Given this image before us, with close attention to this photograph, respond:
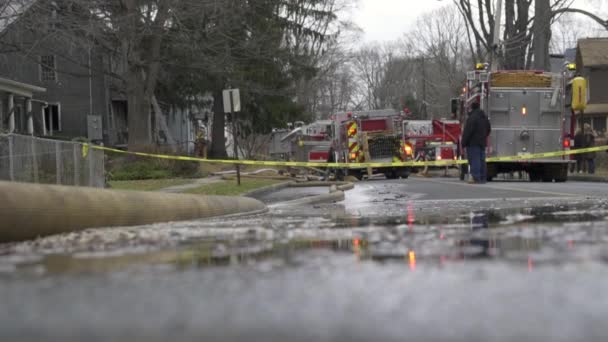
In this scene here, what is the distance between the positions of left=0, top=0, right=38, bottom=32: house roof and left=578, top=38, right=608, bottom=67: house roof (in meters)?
41.8

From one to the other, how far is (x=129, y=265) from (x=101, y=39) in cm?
2178

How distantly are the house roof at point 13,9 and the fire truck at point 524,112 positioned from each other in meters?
12.5

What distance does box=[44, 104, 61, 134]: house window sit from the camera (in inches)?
1757

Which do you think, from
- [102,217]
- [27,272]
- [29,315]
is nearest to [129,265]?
[27,272]

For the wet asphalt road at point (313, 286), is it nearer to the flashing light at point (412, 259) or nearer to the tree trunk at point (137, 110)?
the flashing light at point (412, 259)

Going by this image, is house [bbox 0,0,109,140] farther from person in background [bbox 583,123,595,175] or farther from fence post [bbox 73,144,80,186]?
person in background [bbox 583,123,595,175]

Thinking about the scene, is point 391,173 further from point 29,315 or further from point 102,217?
point 29,315

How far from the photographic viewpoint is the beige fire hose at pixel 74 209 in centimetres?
693

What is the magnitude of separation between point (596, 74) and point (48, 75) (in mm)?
34662

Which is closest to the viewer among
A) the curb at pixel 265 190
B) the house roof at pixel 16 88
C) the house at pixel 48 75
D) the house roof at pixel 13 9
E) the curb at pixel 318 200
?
the curb at pixel 318 200

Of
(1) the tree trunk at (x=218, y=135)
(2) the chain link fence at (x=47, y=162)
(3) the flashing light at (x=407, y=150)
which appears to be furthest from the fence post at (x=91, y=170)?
(1) the tree trunk at (x=218, y=135)

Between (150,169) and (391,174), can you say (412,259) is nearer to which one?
(150,169)

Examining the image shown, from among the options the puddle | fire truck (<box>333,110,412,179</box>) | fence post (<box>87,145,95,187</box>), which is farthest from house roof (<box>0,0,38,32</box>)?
fire truck (<box>333,110,412,179</box>)

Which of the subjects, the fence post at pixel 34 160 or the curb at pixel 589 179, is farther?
the curb at pixel 589 179
